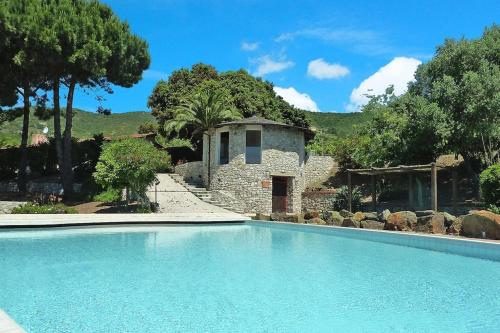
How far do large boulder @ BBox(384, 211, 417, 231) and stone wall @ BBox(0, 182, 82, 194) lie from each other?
65.5 ft

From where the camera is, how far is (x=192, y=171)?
96.3ft

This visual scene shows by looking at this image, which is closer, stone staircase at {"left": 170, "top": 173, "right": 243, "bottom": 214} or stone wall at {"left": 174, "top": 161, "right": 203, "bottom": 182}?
stone staircase at {"left": 170, "top": 173, "right": 243, "bottom": 214}

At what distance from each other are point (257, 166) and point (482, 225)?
15.0 meters

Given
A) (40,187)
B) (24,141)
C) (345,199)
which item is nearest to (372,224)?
(345,199)

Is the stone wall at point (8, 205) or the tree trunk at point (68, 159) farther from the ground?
the tree trunk at point (68, 159)

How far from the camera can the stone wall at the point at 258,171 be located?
25.3m

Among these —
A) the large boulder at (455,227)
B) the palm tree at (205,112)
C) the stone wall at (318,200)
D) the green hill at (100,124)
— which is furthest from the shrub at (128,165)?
the green hill at (100,124)

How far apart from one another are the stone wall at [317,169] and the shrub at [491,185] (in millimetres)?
14918

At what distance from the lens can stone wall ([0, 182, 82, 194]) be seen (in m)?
27.4

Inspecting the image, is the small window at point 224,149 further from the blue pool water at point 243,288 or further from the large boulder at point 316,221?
the blue pool water at point 243,288

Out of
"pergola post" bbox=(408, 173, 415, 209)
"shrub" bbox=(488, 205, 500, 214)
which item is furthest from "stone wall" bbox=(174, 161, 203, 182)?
"shrub" bbox=(488, 205, 500, 214)

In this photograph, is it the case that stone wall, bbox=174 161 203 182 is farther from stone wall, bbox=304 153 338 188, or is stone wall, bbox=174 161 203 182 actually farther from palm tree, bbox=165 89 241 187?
stone wall, bbox=304 153 338 188

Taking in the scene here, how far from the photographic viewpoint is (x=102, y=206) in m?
22.9

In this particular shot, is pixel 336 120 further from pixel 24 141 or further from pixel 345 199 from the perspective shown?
pixel 24 141
